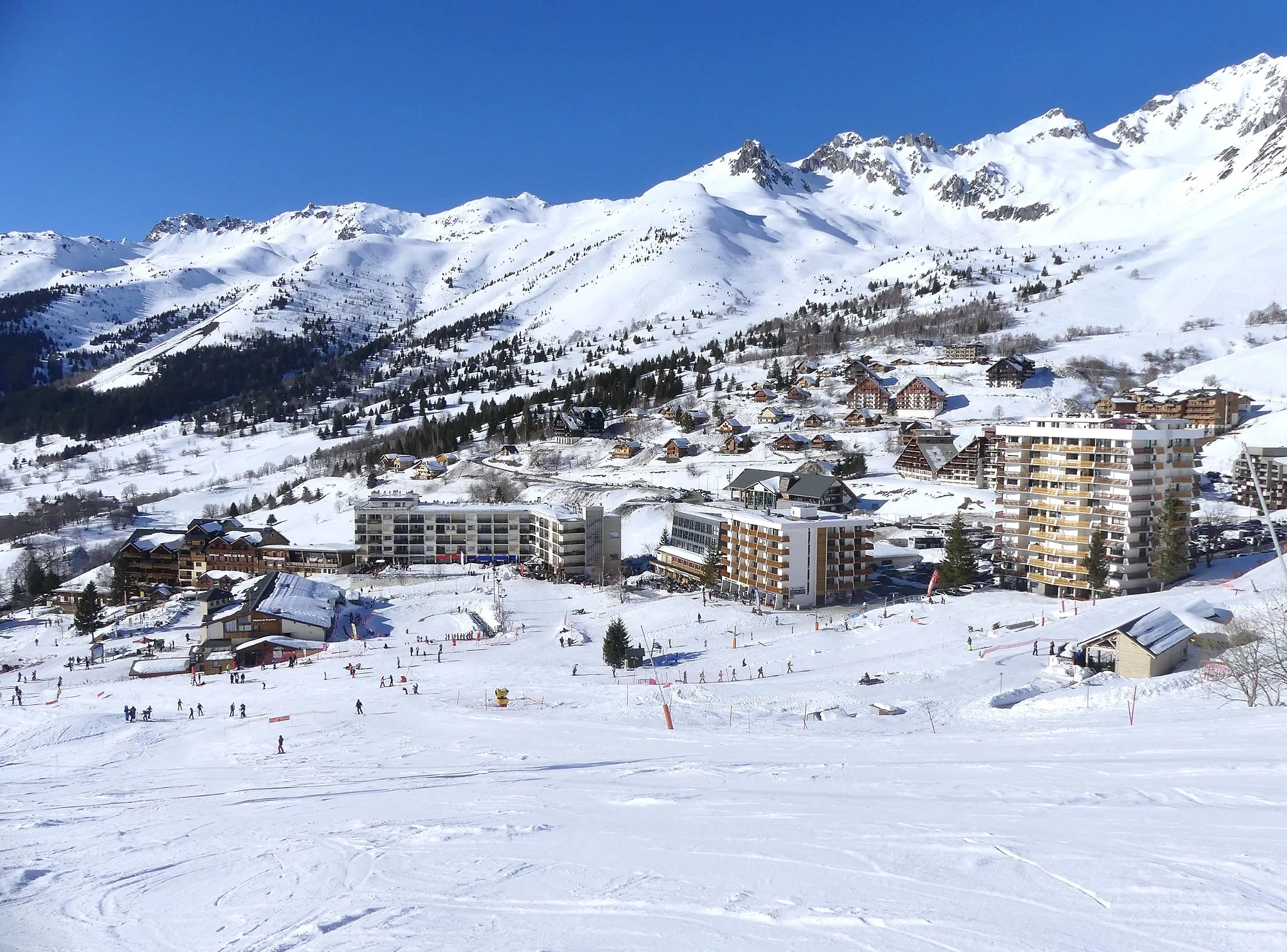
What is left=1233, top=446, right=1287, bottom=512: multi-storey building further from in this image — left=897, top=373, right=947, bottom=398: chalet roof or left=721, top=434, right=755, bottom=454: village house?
left=721, top=434, right=755, bottom=454: village house

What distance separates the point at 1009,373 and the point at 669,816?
91.7m

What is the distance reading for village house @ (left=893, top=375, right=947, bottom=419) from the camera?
86812 millimetres

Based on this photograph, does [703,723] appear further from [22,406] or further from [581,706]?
[22,406]

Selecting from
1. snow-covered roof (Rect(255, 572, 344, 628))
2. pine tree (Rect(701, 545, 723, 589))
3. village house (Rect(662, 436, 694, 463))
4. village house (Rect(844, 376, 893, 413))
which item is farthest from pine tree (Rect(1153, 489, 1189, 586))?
village house (Rect(844, 376, 893, 413))

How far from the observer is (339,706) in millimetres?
29016

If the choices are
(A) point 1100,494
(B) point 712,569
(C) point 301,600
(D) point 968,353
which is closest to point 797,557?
(B) point 712,569

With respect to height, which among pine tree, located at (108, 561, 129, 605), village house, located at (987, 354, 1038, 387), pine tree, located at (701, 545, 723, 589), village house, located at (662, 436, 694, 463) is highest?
village house, located at (987, 354, 1038, 387)

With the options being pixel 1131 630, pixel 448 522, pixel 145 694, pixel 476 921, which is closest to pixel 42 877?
pixel 476 921

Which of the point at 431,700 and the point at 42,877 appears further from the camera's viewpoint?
the point at 431,700

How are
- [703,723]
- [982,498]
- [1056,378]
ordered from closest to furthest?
[703,723] < [982,498] < [1056,378]

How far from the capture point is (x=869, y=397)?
92062mm

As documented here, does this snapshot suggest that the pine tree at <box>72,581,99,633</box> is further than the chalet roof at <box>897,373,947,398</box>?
No

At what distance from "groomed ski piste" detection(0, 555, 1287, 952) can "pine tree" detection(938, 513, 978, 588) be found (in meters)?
9.99

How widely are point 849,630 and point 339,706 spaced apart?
67.6 ft
